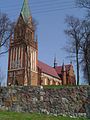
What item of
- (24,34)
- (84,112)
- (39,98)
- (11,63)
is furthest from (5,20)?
(11,63)

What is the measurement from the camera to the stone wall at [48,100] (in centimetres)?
1540

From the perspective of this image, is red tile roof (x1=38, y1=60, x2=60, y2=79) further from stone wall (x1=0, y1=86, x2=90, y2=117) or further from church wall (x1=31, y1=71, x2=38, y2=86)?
stone wall (x1=0, y1=86, x2=90, y2=117)

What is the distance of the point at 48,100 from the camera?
53.2 ft

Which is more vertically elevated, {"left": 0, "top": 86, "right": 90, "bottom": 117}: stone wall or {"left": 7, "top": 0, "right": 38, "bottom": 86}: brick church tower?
{"left": 7, "top": 0, "right": 38, "bottom": 86}: brick church tower

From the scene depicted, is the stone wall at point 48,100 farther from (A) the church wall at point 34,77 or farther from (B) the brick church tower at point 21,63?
(A) the church wall at point 34,77

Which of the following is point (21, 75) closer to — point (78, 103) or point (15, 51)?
point (15, 51)

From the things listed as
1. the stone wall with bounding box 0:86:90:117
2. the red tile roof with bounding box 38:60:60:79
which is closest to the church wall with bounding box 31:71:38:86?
the red tile roof with bounding box 38:60:60:79

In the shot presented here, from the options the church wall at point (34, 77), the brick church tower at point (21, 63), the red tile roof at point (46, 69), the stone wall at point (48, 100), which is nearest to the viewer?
the stone wall at point (48, 100)

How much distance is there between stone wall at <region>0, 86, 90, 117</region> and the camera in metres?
15.4

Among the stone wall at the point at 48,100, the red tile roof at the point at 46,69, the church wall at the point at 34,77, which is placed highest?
the red tile roof at the point at 46,69

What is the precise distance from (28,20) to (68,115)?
94.4 feet

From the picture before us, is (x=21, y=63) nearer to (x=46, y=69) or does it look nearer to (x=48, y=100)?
(x=46, y=69)

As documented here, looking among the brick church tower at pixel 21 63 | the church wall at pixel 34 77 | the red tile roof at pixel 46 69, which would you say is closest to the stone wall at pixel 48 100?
the brick church tower at pixel 21 63

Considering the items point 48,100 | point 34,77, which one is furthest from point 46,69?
point 48,100
